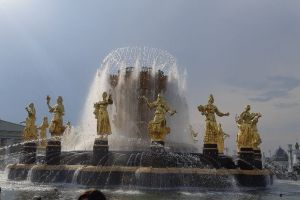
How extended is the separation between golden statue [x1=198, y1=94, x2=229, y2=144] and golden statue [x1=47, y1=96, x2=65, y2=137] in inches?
314

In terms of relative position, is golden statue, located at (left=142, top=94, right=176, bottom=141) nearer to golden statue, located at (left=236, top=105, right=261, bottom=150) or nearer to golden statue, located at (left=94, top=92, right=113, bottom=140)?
golden statue, located at (left=94, top=92, right=113, bottom=140)

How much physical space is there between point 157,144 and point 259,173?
224 inches

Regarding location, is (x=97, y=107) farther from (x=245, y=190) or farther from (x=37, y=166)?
(x=245, y=190)

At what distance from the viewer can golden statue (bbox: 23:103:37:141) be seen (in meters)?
27.2

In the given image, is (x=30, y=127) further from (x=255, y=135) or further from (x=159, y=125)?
(x=255, y=135)

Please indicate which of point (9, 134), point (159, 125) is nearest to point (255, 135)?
point (159, 125)

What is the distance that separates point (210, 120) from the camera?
2347 centimetres

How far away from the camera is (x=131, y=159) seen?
2153 cm

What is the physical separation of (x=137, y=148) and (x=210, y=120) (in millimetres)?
4681

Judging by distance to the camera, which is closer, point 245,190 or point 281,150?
point 245,190

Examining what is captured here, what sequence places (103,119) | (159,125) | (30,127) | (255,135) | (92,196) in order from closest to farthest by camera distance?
(92,196) < (159,125) < (103,119) < (255,135) < (30,127)

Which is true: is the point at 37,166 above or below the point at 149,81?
below

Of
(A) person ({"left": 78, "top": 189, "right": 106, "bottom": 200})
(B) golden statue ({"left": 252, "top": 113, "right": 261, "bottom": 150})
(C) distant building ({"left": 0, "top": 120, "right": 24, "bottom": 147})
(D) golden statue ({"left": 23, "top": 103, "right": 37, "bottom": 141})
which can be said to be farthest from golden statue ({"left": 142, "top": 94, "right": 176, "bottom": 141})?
(C) distant building ({"left": 0, "top": 120, "right": 24, "bottom": 147})

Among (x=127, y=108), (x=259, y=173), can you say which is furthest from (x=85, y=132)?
(x=259, y=173)
